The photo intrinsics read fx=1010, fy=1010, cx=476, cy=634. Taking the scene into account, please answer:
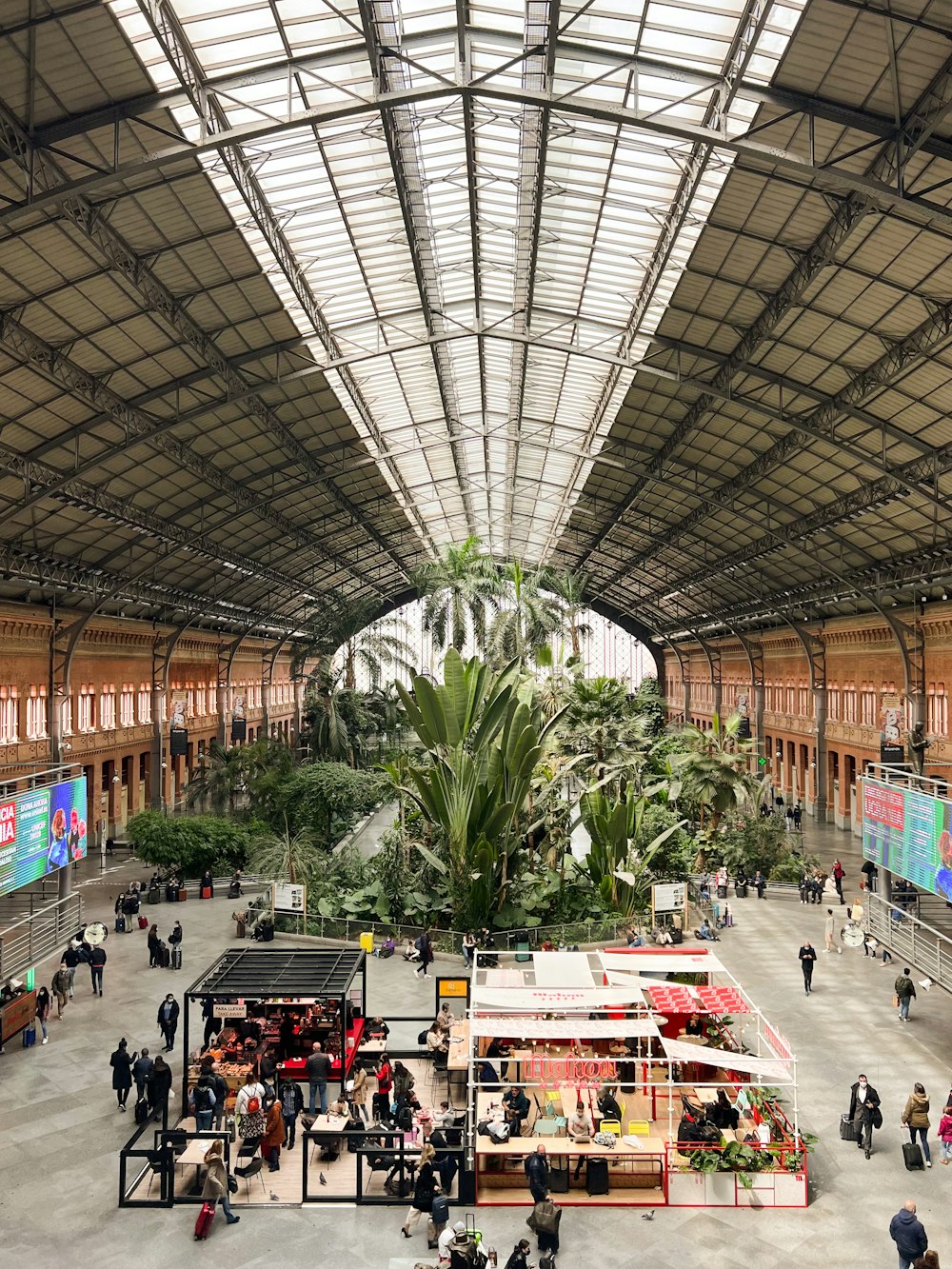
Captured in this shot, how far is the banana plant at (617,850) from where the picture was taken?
26516 millimetres

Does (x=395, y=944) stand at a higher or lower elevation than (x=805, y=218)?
lower

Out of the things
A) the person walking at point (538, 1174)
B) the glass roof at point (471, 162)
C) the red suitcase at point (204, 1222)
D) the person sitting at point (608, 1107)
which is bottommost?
the red suitcase at point (204, 1222)

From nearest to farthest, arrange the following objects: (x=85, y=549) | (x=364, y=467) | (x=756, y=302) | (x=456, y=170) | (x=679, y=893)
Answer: (x=456, y=170) → (x=756, y=302) → (x=679, y=893) → (x=85, y=549) → (x=364, y=467)

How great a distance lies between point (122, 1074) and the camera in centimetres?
1568

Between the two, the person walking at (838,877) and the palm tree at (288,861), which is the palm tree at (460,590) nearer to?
the palm tree at (288,861)

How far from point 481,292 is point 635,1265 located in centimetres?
2233

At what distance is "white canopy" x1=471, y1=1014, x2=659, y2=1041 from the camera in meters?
14.4

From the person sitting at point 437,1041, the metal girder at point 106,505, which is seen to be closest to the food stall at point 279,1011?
the person sitting at point 437,1041

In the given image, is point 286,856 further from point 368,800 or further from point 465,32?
point 465,32

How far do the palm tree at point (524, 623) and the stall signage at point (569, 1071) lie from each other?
819 inches

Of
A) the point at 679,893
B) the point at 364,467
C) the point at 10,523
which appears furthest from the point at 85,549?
the point at 679,893

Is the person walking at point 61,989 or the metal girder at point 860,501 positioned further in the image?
the metal girder at point 860,501

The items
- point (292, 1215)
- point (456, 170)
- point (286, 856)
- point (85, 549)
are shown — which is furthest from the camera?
point (85, 549)

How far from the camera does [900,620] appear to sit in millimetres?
36812
